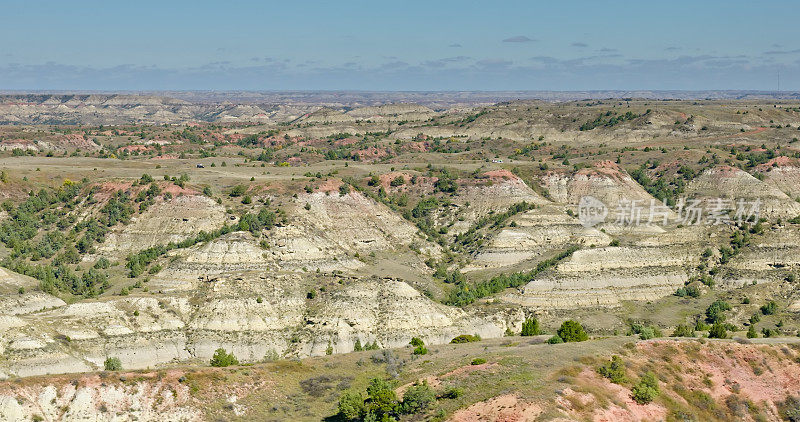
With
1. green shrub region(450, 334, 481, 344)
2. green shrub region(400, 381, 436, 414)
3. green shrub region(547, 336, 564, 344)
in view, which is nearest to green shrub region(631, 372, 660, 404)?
green shrub region(400, 381, 436, 414)

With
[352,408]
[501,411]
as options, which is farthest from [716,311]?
[352,408]

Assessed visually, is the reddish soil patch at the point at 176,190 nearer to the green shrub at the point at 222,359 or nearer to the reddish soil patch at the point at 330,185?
the reddish soil patch at the point at 330,185

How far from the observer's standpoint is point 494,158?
189875mm

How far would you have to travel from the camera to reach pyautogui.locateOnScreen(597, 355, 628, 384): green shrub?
53622mm

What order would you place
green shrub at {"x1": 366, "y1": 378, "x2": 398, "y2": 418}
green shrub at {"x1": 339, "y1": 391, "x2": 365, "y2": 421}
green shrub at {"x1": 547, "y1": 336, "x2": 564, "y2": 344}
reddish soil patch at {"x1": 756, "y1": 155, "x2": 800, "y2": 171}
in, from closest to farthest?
green shrub at {"x1": 366, "y1": 378, "x2": 398, "y2": 418}, green shrub at {"x1": 339, "y1": 391, "x2": 365, "y2": 421}, green shrub at {"x1": 547, "y1": 336, "x2": 564, "y2": 344}, reddish soil patch at {"x1": 756, "y1": 155, "x2": 800, "y2": 171}

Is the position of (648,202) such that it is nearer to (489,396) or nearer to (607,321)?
(607,321)

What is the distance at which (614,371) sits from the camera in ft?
179

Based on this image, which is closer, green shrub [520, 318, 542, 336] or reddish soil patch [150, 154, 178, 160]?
green shrub [520, 318, 542, 336]

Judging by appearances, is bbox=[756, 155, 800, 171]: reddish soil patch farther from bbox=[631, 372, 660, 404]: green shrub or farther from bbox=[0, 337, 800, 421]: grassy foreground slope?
bbox=[631, 372, 660, 404]: green shrub

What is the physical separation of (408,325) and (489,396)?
3651 cm

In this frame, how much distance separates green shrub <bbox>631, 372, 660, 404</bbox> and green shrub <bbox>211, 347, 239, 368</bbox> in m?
36.1

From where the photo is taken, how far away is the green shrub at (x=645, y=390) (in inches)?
2040

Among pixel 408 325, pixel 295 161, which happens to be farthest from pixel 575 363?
pixel 295 161

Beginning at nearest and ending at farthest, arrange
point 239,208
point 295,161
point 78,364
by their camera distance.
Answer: point 78,364 < point 239,208 < point 295,161
